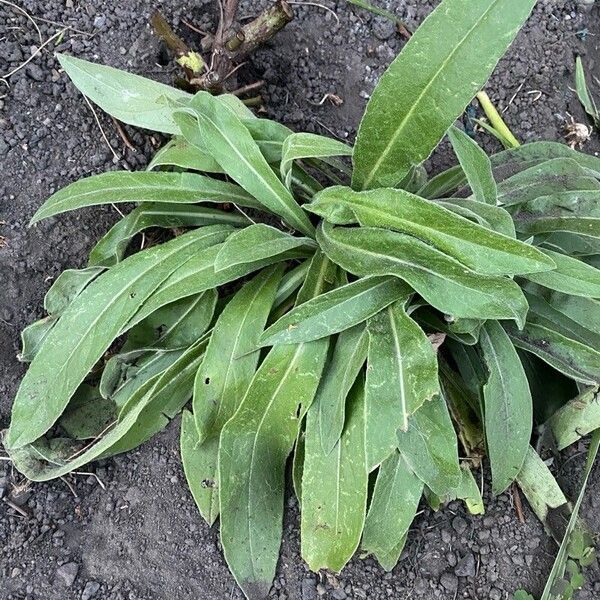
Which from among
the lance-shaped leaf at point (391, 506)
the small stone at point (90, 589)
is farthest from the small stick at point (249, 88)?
the small stone at point (90, 589)

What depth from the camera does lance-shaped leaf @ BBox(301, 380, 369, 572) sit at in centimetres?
139

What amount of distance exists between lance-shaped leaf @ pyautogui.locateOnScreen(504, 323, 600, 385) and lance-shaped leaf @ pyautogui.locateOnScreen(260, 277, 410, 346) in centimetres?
34

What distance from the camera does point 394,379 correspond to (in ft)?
4.31

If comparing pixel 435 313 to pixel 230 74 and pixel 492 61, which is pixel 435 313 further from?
pixel 230 74

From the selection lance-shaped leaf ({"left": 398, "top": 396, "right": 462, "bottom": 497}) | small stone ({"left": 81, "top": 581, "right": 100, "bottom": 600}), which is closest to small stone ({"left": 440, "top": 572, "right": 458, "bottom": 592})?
lance-shaped leaf ({"left": 398, "top": 396, "right": 462, "bottom": 497})

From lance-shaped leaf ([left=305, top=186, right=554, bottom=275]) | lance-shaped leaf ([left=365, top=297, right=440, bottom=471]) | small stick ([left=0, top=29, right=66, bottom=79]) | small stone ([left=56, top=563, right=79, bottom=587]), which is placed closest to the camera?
lance-shaped leaf ([left=305, top=186, right=554, bottom=275])

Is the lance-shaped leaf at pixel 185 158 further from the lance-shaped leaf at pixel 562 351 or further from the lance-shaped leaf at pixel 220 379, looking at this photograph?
the lance-shaped leaf at pixel 562 351

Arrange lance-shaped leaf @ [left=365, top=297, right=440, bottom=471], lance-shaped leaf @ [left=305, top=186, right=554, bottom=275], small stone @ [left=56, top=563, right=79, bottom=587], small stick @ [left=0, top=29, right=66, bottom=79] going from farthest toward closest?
small stick @ [left=0, top=29, right=66, bottom=79]
small stone @ [left=56, top=563, right=79, bottom=587]
lance-shaped leaf @ [left=365, top=297, right=440, bottom=471]
lance-shaped leaf @ [left=305, top=186, right=554, bottom=275]

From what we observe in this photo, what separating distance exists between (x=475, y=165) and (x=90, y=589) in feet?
3.82

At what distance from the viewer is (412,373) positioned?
129 cm

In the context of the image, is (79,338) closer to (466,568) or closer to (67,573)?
(67,573)

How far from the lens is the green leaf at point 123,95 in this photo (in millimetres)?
1539

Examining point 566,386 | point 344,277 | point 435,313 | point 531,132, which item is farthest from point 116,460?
point 531,132

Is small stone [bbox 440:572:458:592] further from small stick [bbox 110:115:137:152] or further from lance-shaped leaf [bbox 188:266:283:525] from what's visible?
small stick [bbox 110:115:137:152]
